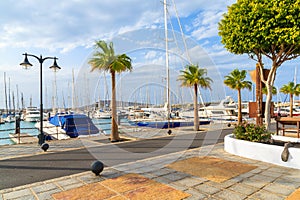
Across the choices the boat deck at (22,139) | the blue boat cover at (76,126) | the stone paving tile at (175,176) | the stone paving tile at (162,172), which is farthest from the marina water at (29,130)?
the stone paving tile at (175,176)

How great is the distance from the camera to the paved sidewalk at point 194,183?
442cm

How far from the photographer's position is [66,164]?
736 centimetres

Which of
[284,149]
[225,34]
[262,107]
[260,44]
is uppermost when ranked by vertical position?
[225,34]

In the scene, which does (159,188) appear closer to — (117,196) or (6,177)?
(117,196)

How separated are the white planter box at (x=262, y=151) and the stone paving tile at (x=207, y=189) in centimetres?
310

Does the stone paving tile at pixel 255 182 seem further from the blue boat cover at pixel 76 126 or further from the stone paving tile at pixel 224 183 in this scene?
the blue boat cover at pixel 76 126

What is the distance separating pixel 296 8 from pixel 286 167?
202 inches

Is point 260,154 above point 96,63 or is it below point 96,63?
below

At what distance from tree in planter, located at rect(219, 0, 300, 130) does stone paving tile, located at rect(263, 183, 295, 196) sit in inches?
183

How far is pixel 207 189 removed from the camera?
4.67 meters

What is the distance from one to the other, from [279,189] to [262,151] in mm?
2534

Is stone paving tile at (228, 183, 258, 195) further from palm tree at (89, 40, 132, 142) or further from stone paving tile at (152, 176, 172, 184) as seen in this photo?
palm tree at (89, 40, 132, 142)

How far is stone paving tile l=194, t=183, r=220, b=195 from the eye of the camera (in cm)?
454

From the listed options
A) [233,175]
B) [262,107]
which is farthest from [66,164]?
[262,107]
